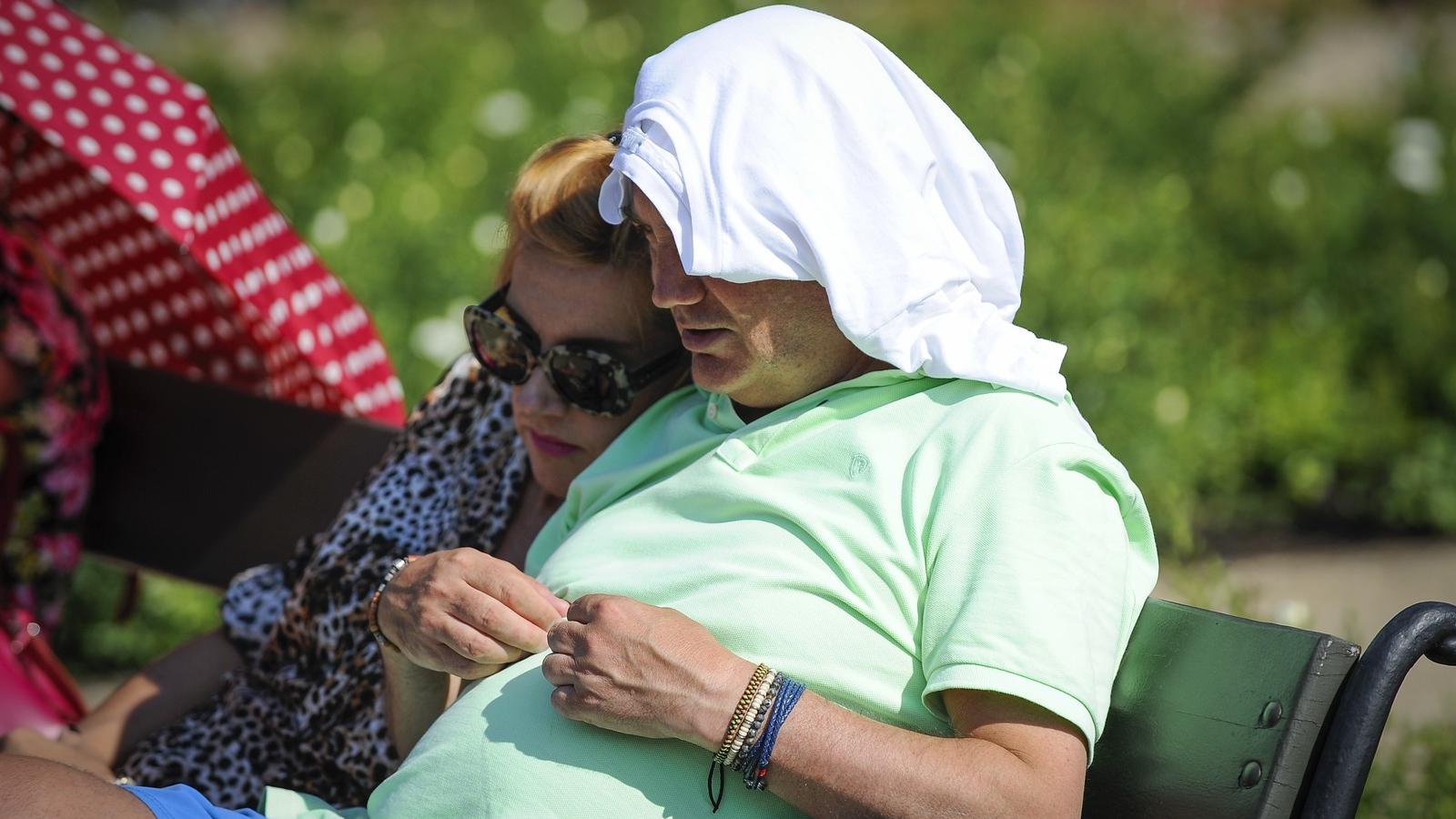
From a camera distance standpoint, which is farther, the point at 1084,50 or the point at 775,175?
the point at 1084,50

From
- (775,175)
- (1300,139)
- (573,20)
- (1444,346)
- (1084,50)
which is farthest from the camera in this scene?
(573,20)

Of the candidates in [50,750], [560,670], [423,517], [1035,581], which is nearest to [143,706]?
[50,750]

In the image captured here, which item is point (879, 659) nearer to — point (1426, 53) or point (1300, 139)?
point (1300, 139)

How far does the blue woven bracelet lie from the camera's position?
1660 mm

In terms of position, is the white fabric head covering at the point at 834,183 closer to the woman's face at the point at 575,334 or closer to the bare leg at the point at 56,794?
the woman's face at the point at 575,334

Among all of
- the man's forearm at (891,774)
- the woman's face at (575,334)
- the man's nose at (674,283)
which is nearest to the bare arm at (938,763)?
the man's forearm at (891,774)

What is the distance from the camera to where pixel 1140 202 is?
19.3ft

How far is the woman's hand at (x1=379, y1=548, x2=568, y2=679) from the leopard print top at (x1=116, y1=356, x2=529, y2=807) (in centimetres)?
40

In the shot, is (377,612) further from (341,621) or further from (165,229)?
(165,229)

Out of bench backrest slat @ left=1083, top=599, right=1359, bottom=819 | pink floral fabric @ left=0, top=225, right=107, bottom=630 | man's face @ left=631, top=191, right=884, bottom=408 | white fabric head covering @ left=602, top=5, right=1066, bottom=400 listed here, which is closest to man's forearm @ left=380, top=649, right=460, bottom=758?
man's face @ left=631, top=191, right=884, bottom=408

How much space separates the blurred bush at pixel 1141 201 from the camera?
16.6 ft

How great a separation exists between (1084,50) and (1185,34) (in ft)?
3.73

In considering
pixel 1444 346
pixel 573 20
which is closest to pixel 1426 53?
pixel 1444 346

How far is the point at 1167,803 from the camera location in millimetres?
1766
